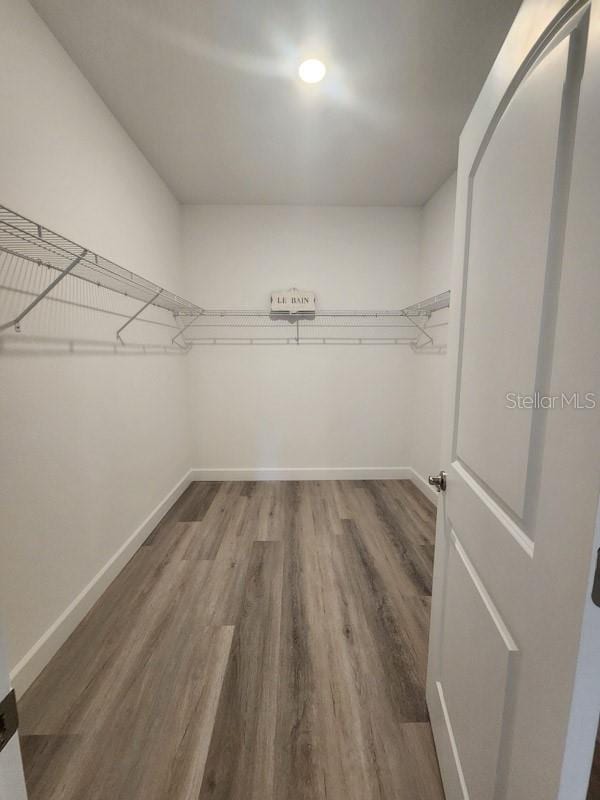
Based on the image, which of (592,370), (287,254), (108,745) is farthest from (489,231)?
(287,254)

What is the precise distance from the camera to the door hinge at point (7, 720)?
405 millimetres

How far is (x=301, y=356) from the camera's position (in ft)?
10.2

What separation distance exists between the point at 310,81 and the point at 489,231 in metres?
1.45

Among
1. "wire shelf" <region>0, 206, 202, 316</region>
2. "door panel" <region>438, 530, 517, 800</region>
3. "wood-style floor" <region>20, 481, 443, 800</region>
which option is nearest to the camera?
"door panel" <region>438, 530, 517, 800</region>

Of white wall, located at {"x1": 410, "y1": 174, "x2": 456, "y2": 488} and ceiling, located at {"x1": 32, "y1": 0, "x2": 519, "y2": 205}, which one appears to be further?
white wall, located at {"x1": 410, "y1": 174, "x2": 456, "y2": 488}

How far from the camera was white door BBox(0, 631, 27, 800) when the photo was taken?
1.35ft

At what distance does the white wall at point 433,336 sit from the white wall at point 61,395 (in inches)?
86.3

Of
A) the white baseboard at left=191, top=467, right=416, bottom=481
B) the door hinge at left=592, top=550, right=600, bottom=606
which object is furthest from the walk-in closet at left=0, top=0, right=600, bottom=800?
the white baseboard at left=191, top=467, right=416, bottom=481

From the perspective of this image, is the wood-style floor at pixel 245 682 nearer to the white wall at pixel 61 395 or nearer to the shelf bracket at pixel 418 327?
the white wall at pixel 61 395

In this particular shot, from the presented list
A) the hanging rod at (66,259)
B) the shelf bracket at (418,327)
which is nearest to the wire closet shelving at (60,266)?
the hanging rod at (66,259)

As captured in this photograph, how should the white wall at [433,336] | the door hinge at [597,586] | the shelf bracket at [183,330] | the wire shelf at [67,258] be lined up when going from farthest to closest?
the shelf bracket at [183,330]
the white wall at [433,336]
the wire shelf at [67,258]
the door hinge at [597,586]

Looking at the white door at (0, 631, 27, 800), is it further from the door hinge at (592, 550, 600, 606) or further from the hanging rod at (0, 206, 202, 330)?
the hanging rod at (0, 206, 202, 330)

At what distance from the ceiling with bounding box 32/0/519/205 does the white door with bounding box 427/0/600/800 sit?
93 cm

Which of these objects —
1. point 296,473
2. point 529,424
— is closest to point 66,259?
point 529,424
